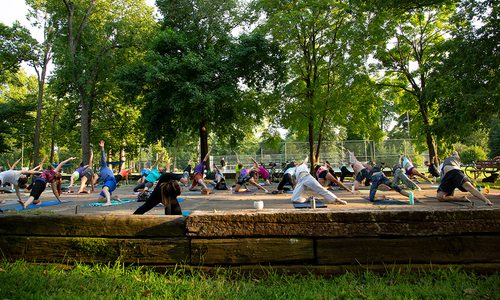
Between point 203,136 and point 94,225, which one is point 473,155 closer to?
point 203,136

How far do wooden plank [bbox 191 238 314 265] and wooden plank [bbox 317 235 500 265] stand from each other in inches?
8.0

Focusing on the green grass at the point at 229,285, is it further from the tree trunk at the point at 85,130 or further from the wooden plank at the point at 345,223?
the tree trunk at the point at 85,130

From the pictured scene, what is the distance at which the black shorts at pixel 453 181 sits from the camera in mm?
8980

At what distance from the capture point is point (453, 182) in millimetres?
9336

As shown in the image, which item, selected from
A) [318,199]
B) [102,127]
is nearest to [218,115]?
[102,127]

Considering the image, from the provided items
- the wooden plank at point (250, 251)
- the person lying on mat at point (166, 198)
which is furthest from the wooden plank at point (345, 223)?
the person lying on mat at point (166, 198)

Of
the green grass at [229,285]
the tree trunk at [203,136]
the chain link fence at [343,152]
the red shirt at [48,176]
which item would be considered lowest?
the green grass at [229,285]

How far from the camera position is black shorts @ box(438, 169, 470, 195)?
898 centimetres

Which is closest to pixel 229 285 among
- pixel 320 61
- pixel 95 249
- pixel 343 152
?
pixel 95 249

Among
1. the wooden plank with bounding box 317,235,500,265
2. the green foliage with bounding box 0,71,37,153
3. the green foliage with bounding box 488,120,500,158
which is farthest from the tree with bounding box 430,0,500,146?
the green foliage with bounding box 0,71,37,153

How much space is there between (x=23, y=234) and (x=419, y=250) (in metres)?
4.31

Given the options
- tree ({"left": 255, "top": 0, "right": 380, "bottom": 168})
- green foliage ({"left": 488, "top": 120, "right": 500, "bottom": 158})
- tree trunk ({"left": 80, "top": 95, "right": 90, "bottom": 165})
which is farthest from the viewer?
green foliage ({"left": 488, "top": 120, "right": 500, "bottom": 158})

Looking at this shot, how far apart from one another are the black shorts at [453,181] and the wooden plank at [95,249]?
817cm

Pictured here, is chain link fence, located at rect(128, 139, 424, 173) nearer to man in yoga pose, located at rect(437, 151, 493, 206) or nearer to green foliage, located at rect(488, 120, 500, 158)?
green foliage, located at rect(488, 120, 500, 158)
